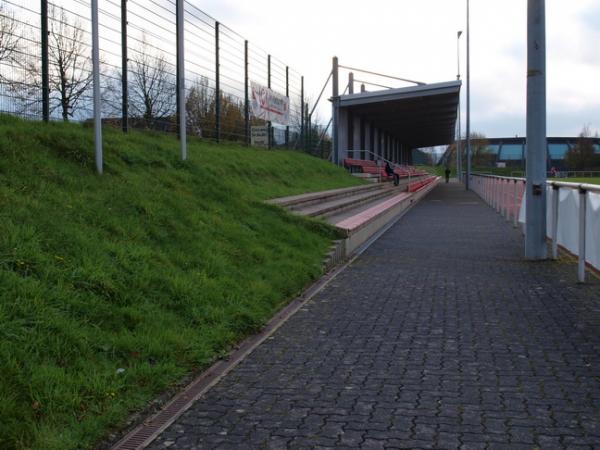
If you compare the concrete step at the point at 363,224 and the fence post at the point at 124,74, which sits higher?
the fence post at the point at 124,74

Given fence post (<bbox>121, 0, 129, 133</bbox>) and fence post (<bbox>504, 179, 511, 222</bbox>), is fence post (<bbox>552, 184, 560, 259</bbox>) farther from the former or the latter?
fence post (<bbox>121, 0, 129, 133</bbox>)

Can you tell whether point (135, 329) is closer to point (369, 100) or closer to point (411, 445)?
point (411, 445)

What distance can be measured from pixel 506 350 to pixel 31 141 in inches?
231

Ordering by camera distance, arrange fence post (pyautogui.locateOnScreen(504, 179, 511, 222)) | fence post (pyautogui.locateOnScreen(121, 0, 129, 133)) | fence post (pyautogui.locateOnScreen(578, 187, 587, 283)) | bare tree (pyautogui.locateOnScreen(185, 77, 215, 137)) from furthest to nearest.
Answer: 1. fence post (pyautogui.locateOnScreen(504, 179, 511, 222))
2. bare tree (pyautogui.locateOnScreen(185, 77, 215, 137))
3. fence post (pyautogui.locateOnScreen(121, 0, 129, 133))
4. fence post (pyautogui.locateOnScreen(578, 187, 587, 283))

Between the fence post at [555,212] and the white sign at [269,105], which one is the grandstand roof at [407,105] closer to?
the white sign at [269,105]

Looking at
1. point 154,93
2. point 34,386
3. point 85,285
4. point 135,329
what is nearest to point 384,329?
point 135,329

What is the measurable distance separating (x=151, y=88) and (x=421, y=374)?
486 inches

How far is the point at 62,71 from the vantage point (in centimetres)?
1162

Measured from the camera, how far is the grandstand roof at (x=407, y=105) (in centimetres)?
3406

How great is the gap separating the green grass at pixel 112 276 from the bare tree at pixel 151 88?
4.24m

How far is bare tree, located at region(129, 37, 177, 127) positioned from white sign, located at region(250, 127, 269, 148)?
661cm

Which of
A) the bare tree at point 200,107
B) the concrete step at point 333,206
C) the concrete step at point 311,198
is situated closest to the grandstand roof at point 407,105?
the concrete step at point 311,198

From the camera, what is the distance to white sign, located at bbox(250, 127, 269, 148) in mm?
22688

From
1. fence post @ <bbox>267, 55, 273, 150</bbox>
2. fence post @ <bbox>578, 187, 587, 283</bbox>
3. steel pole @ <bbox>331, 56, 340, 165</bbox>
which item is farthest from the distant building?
fence post @ <bbox>578, 187, 587, 283</bbox>
